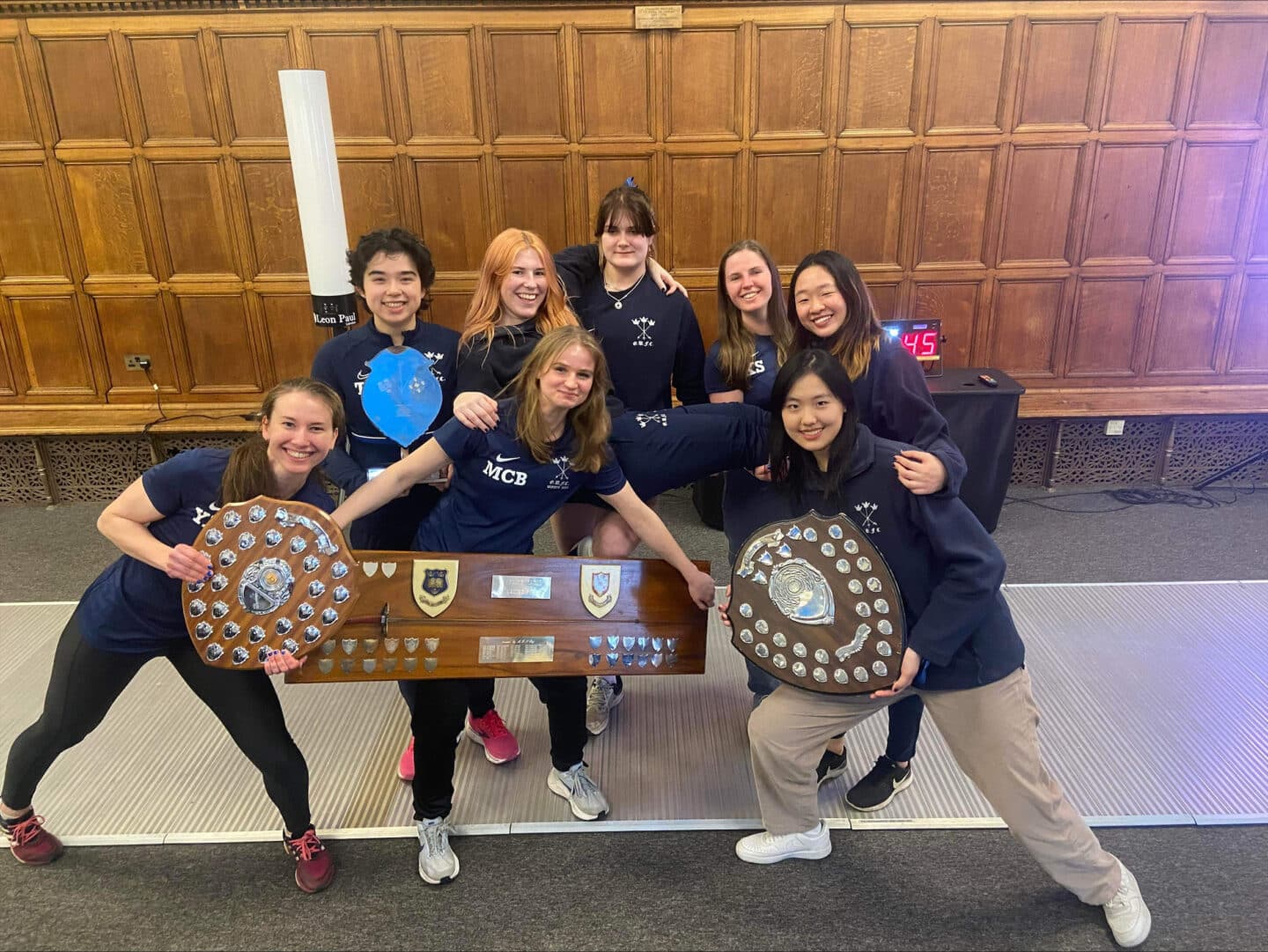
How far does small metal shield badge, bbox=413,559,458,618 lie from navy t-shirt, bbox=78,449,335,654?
25 centimetres

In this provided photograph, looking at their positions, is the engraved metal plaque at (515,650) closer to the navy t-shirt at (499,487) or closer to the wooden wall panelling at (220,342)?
the navy t-shirt at (499,487)

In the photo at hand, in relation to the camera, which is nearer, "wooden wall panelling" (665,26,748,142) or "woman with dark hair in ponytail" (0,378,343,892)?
"woman with dark hair in ponytail" (0,378,343,892)

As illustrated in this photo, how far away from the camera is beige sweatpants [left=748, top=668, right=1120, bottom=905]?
169 centimetres

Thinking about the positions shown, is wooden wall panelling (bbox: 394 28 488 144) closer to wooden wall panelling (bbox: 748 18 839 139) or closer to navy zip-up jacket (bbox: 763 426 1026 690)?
wooden wall panelling (bbox: 748 18 839 139)

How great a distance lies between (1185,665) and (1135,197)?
257cm

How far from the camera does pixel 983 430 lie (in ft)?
12.1

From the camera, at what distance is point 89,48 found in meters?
3.86

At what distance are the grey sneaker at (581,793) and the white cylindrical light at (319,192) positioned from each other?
6.65 feet

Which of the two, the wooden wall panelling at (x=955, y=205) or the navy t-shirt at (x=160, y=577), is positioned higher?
the wooden wall panelling at (x=955, y=205)

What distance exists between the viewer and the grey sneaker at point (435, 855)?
6.33 ft

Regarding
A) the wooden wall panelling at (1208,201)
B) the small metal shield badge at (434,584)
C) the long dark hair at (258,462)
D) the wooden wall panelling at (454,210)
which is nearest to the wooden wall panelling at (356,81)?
the wooden wall panelling at (454,210)

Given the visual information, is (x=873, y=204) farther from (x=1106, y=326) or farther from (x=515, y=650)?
(x=515, y=650)

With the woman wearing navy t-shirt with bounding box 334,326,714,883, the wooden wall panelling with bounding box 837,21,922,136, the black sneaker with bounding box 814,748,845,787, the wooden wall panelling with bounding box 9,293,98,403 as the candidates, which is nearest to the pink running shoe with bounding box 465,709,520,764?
the woman wearing navy t-shirt with bounding box 334,326,714,883

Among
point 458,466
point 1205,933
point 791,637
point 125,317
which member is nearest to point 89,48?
point 125,317
